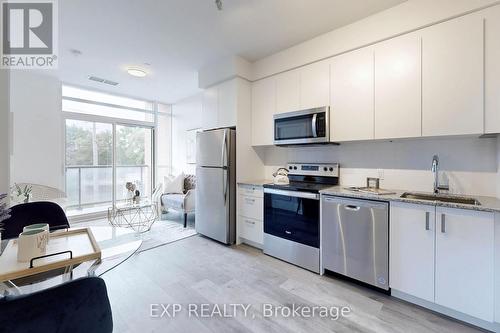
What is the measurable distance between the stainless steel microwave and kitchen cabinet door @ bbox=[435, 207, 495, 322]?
1310 mm

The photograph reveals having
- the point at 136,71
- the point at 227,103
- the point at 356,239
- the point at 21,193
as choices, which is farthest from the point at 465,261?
the point at 21,193

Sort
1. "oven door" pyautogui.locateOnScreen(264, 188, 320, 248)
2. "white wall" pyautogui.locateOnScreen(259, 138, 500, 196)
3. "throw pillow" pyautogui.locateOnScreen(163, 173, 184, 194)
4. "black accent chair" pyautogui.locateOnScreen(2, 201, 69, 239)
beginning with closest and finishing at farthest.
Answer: "black accent chair" pyautogui.locateOnScreen(2, 201, 69, 239) → "white wall" pyautogui.locateOnScreen(259, 138, 500, 196) → "oven door" pyautogui.locateOnScreen(264, 188, 320, 248) → "throw pillow" pyautogui.locateOnScreen(163, 173, 184, 194)

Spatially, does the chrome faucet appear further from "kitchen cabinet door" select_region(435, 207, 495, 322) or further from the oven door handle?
the oven door handle

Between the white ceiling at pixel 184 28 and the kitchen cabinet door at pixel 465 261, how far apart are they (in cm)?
199

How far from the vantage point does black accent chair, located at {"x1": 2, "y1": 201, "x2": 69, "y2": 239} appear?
5.09 ft

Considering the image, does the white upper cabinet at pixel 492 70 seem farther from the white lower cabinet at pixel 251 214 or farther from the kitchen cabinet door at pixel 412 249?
the white lower cabinet at pixel 251 214

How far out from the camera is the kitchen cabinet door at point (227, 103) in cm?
323

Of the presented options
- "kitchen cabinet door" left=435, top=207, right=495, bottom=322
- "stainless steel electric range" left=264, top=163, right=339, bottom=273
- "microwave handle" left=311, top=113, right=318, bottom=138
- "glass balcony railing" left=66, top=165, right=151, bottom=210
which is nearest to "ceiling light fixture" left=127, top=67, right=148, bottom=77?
"glass balcony railing" left=66, top=165, right=151, bottom=210

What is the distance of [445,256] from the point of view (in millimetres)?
1713

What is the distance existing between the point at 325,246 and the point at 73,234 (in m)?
2.17

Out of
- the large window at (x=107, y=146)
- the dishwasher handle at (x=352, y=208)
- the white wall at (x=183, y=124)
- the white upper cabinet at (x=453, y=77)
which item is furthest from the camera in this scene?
the white wall at (x=183, y=124)

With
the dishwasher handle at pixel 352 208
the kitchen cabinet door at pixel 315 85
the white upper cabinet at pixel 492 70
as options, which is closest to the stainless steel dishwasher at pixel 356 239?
the dishwasher handle at pixel 352 208

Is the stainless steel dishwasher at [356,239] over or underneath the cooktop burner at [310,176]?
underneath

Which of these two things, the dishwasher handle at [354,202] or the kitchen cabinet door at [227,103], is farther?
the kitchen cabinet door at [227,103]
